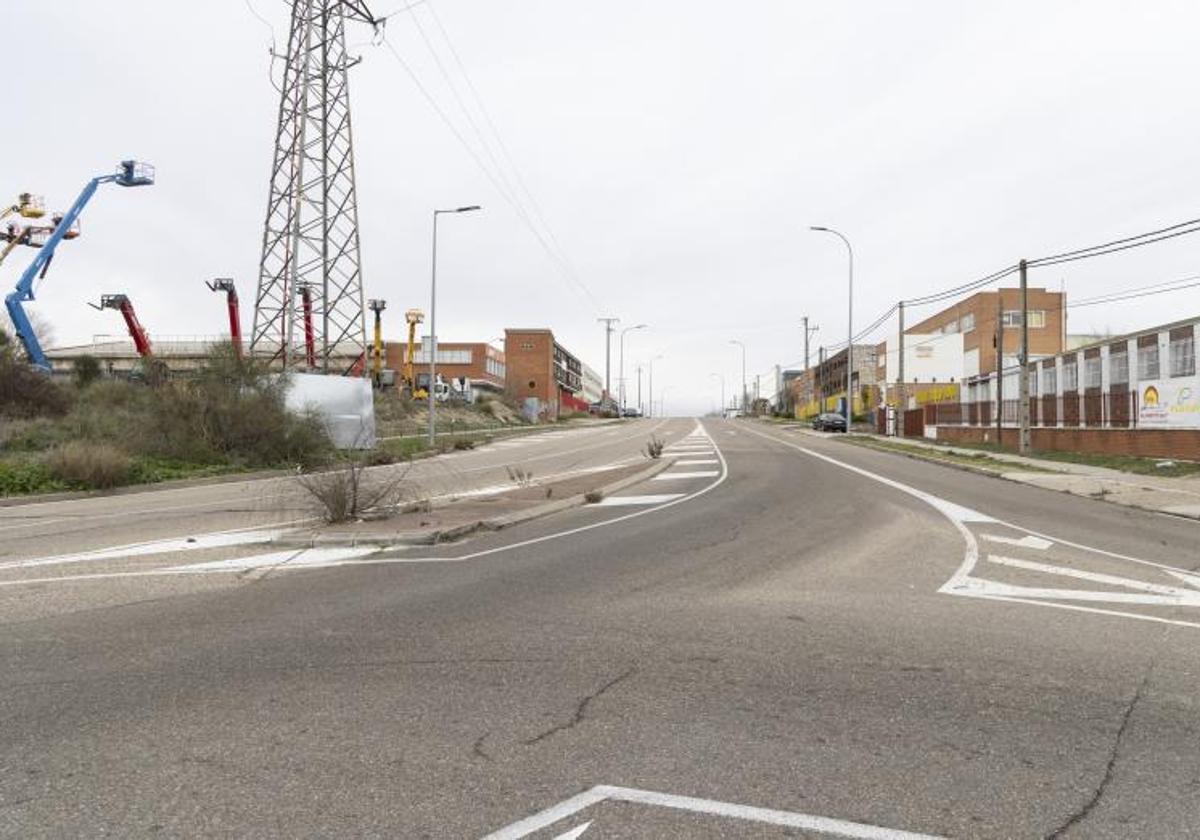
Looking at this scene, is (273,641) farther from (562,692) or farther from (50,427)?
(50,427)

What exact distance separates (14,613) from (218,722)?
3.94 metres

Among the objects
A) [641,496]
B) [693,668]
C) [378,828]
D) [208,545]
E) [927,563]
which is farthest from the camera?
[641,496]

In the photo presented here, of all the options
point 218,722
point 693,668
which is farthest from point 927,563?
point 218,722

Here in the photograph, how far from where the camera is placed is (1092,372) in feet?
114

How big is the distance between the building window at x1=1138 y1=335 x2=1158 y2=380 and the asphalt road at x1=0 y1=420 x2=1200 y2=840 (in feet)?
76.1

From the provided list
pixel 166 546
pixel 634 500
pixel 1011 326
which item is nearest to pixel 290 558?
pixel 166 546

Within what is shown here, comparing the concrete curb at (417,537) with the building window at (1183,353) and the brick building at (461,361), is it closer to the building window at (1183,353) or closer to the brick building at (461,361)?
the building window at (1183,353)

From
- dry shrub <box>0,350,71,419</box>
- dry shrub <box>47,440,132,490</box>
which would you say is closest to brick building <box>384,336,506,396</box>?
dry shrub <box>0,350,71,419</box>

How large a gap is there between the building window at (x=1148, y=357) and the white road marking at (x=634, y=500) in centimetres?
2060

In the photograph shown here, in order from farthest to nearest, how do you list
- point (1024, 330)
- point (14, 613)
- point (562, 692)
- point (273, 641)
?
1. point (1024, 330)
2. point (14, 613)
3. point (273, 641)
4. point (562, 692)

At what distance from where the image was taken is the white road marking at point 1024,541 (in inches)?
451

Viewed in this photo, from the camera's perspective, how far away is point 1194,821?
362cm

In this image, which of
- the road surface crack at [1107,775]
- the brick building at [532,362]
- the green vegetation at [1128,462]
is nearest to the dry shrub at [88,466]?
the road surface crack at [1107,775]

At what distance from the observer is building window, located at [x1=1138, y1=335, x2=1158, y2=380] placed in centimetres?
2977
